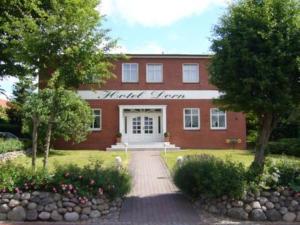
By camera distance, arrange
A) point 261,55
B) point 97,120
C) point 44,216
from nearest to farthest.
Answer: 1. point 44,216
2. point 261,55
3. point 97,120

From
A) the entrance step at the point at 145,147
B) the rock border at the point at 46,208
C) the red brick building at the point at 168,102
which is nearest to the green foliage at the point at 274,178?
the rock border at the point at 46,208

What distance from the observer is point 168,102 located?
33.7 m

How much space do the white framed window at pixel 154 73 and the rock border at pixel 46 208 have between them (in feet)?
76.2

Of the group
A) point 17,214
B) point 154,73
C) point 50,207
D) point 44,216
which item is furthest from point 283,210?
point 154,73

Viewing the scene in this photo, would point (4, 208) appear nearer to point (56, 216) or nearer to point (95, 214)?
point (56, 216)

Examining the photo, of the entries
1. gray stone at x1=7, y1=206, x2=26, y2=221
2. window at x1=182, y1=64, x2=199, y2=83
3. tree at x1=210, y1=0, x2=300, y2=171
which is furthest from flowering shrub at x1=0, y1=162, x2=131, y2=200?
window at x1=182, y1=64, x2=199, y2=83

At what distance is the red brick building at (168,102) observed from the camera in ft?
110

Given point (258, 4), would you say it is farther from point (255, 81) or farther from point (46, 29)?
point (46, 29)

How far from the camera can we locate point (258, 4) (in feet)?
41.1

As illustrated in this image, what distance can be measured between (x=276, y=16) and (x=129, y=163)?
12.7m

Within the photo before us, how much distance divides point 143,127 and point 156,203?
2210cm

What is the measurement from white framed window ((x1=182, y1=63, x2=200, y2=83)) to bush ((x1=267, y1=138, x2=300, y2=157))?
7.50 meters

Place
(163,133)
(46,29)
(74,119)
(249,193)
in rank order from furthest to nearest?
(163,133)
(74,119)
(46,29)
(249,193)

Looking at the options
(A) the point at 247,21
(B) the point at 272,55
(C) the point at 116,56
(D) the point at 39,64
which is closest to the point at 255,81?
(B) the point at 272,55
